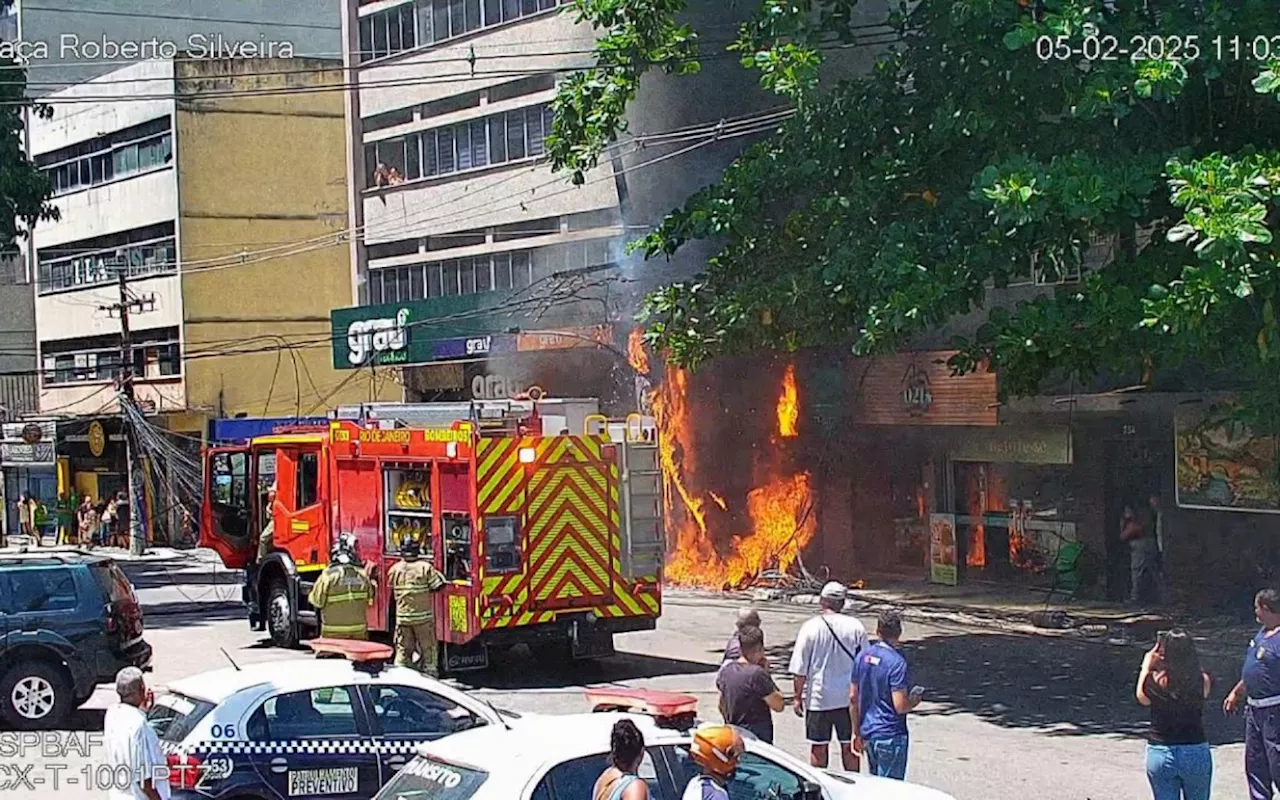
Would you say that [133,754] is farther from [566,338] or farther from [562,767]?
[566,338]

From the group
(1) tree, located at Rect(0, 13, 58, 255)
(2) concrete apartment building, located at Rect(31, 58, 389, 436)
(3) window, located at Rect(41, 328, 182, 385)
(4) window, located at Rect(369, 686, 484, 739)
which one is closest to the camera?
(4) window, located at Rect(369, 686, 484, 739)

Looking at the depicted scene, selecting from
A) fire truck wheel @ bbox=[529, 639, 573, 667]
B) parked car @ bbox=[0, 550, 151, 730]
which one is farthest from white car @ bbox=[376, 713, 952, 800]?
fire truck wheel @ bbox=[529, 639, 573, 667]

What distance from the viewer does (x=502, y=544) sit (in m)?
16.2

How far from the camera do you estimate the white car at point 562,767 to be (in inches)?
271

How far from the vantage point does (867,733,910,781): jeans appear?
971cm

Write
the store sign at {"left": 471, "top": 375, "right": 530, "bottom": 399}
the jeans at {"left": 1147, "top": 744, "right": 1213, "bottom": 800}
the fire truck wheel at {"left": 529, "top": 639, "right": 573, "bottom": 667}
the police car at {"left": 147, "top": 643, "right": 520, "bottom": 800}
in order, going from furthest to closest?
the store sign at {"left": 471, "top": 375, "right": 530, "bottom": 399} < the fire truck wheel at {"left": 529, "top": 639, "right": 573, "bottom": 667} < the police car at {"left": 147, "top": 643, "right": 520, "bottom": 800} < the jeans at {"left": 1147, "top": 744, "right": 1213, "bottom": 800}

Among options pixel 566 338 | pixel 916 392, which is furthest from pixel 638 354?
pixel 916 392

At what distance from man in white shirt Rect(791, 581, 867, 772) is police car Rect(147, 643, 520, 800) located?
2.17 m

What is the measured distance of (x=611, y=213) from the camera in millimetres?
33375

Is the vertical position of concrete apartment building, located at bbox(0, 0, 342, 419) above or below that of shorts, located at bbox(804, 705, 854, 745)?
above

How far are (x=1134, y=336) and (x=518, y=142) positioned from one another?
74.8ft

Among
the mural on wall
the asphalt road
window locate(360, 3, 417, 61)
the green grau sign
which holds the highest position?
window locate(360, 3, 417, 61)

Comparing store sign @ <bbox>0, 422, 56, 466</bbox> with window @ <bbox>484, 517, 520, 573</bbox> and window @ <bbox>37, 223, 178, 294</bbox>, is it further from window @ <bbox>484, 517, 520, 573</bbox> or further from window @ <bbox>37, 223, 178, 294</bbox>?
window @ <bbox>484, 517, 520, 573</bbox>

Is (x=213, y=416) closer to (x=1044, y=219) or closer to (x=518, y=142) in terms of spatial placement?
(x=518, y=142)
